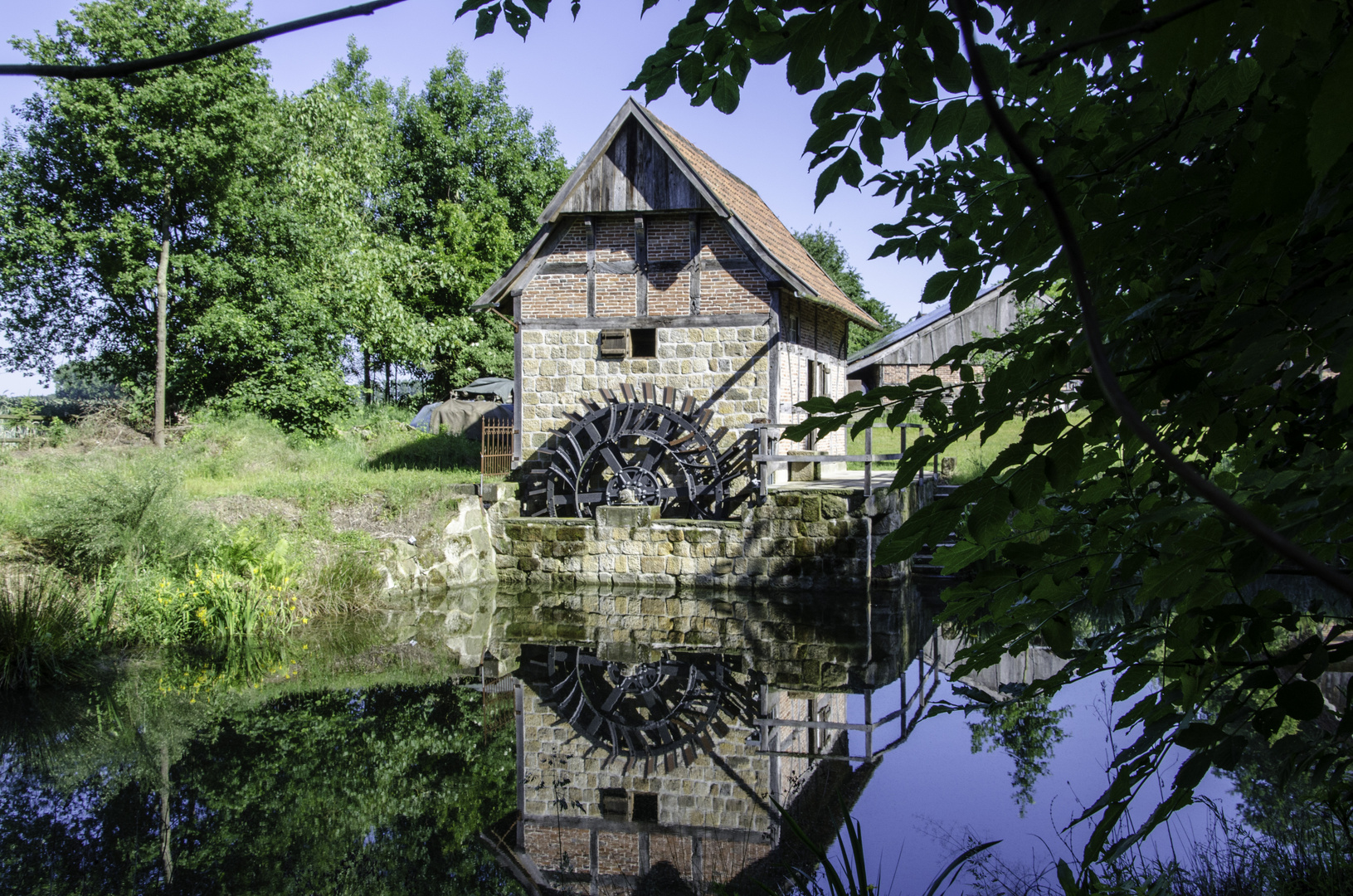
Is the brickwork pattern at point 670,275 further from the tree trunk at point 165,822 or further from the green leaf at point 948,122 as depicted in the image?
the green leaf at point 948,122

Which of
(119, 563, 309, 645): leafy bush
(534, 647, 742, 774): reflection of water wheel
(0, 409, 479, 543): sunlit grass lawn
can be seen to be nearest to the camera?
(534, 647, 742, 774): reflection of water wheel

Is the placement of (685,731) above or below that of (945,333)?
below

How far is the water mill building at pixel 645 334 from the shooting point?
1311 centimetres

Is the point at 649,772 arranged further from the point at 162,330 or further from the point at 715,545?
the point at 162,330

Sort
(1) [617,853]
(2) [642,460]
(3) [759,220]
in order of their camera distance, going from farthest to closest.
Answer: (3) [759,220], (2) [642,460], (1) [617,853]

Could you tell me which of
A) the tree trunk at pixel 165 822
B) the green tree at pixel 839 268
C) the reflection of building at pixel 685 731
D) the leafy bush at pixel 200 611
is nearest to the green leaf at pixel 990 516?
the reflection of building at pixel 685 731

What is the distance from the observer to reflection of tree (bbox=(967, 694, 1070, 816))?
550cm

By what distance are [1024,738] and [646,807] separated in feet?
9.08

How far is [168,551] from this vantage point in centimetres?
896

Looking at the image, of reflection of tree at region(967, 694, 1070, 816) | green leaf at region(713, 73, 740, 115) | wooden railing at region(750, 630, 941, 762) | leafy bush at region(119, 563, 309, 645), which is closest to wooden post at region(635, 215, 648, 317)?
leafy bush at region(119, 563, 309, 645)

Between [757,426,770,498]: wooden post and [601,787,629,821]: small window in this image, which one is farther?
[757,426,770,498]: wooden post

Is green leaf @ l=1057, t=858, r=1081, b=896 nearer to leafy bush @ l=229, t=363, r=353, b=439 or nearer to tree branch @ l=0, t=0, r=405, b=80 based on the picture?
tree branch @ l=0, t=0, r=405, b=80

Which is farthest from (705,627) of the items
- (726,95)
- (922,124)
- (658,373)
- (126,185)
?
(126,185)

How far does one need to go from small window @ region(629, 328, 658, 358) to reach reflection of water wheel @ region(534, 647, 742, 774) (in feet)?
19.1
